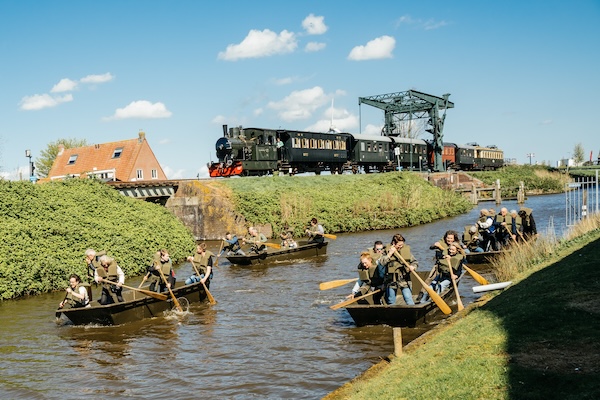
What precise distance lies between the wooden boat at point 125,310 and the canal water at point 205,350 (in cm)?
22

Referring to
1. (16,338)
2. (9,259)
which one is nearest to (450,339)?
(16,338)

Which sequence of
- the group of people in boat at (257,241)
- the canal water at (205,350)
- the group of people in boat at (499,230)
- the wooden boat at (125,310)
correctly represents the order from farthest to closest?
the group of people in boat at (257,241)
the group of people in boat at (499,230)
the wooden boat at (125,310)
the canal water at (205,350)

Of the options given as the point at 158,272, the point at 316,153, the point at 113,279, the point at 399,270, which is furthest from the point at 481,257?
the point at 316,153

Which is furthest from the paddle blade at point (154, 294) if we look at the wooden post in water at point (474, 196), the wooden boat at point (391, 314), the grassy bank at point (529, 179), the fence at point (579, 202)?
the grassy bank at point (529, 179)

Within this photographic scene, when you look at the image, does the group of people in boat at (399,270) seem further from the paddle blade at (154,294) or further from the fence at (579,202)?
the fence at (579,202)

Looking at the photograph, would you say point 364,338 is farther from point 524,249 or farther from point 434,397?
point 524,249

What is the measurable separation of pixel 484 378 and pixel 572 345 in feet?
4.68

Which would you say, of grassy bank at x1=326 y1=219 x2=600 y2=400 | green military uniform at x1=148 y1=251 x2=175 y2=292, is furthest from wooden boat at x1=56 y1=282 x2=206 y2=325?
grassy bank at x1=326 y1=219 x2=600 y2=400

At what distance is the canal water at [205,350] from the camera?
10.4m

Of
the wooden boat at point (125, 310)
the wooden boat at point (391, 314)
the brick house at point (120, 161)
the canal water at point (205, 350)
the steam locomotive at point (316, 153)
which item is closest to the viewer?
the canal water at point (205, 350)

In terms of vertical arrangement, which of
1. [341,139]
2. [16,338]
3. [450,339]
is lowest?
[16,338]

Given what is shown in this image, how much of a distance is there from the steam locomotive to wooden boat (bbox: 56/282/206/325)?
23.1 meters

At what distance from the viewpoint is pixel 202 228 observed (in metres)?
36.3

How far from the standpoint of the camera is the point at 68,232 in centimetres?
2161
